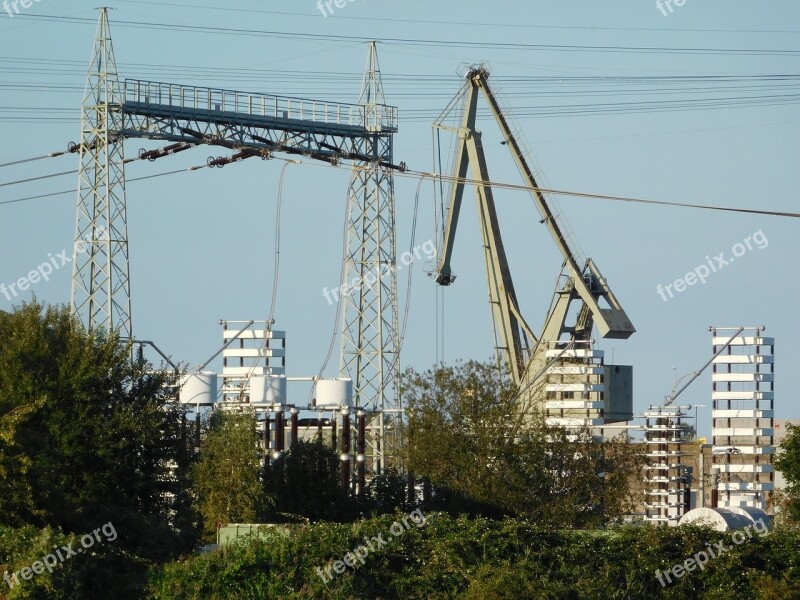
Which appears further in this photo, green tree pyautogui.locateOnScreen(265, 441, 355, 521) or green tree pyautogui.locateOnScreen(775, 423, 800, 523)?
green tree pyautogui.locateOnScreen(265, 441, 355, 521)

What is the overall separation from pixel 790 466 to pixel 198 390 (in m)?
18.1

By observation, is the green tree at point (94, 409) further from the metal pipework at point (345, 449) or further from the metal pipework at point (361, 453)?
the metal pipework at point (361, 453)

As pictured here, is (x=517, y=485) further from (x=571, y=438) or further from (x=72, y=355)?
(x=72, y=355)

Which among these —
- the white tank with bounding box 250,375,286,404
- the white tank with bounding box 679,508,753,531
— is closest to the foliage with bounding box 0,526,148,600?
the white tank with bounding box 679,508,753,531

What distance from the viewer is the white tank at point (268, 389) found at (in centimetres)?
4609

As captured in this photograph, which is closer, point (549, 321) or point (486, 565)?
point (486, 565)

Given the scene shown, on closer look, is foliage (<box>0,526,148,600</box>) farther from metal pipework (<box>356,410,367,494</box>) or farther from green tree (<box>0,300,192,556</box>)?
metal pipework (<box>356,410,367,494</box>)

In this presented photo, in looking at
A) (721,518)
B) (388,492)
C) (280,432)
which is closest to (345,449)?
(280,432)

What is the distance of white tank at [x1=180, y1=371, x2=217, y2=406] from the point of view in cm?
4375

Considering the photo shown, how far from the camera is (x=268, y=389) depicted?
152 ft

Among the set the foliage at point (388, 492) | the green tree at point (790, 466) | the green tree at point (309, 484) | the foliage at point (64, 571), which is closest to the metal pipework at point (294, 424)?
the green tree at point (309, 484)

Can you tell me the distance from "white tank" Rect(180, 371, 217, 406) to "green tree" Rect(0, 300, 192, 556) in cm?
103

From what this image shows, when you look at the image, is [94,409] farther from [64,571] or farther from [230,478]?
[64,571]

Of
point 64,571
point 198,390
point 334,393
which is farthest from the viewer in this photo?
point 334,393
